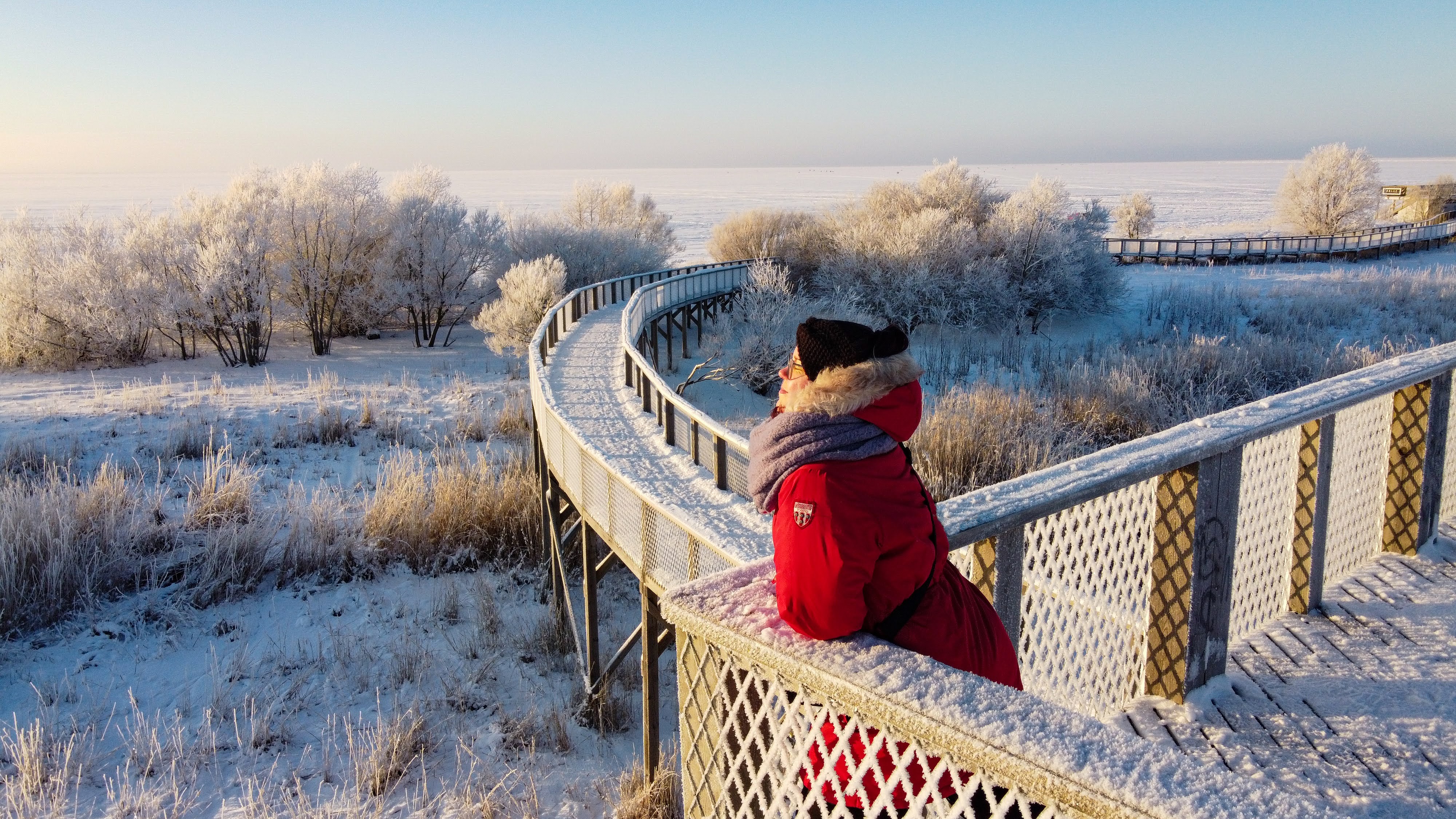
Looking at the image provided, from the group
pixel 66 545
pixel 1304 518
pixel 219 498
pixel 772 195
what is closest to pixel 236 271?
pixel 219 498

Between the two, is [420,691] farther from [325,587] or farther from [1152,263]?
[1152,263]

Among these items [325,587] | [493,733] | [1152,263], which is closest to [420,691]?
[493,733]

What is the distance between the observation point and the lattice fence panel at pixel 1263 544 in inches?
170

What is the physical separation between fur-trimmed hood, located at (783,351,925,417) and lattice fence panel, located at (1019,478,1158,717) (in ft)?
4.13

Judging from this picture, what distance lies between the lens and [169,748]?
7883 mm

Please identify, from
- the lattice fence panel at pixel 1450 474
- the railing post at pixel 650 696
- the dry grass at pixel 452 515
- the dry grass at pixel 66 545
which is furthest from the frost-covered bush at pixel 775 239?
the lattice fence panel at pixel 1450 474

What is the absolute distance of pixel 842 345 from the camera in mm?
2268

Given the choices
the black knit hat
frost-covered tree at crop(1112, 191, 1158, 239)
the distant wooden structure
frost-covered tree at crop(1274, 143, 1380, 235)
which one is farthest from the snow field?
frost-covered tree at crop(1274, 143, 1380, 235)

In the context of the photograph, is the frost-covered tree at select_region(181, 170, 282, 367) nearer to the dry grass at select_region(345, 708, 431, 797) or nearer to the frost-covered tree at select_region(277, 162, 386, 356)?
the frost-covered tree at select_region(277, 162, 386, 356)

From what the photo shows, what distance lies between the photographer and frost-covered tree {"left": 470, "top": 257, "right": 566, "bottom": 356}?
27.3 m

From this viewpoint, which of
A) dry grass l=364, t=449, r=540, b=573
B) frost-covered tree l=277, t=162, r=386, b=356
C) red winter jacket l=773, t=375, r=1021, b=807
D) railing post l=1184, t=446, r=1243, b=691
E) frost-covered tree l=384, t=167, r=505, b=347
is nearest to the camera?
red winter jacket l=773, t=375, r=1021, b=807

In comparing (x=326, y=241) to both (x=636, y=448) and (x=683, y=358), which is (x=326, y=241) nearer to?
(x=683, y=358)

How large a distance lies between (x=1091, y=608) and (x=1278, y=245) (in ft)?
159

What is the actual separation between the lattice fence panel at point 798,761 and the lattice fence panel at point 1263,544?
273 cm
